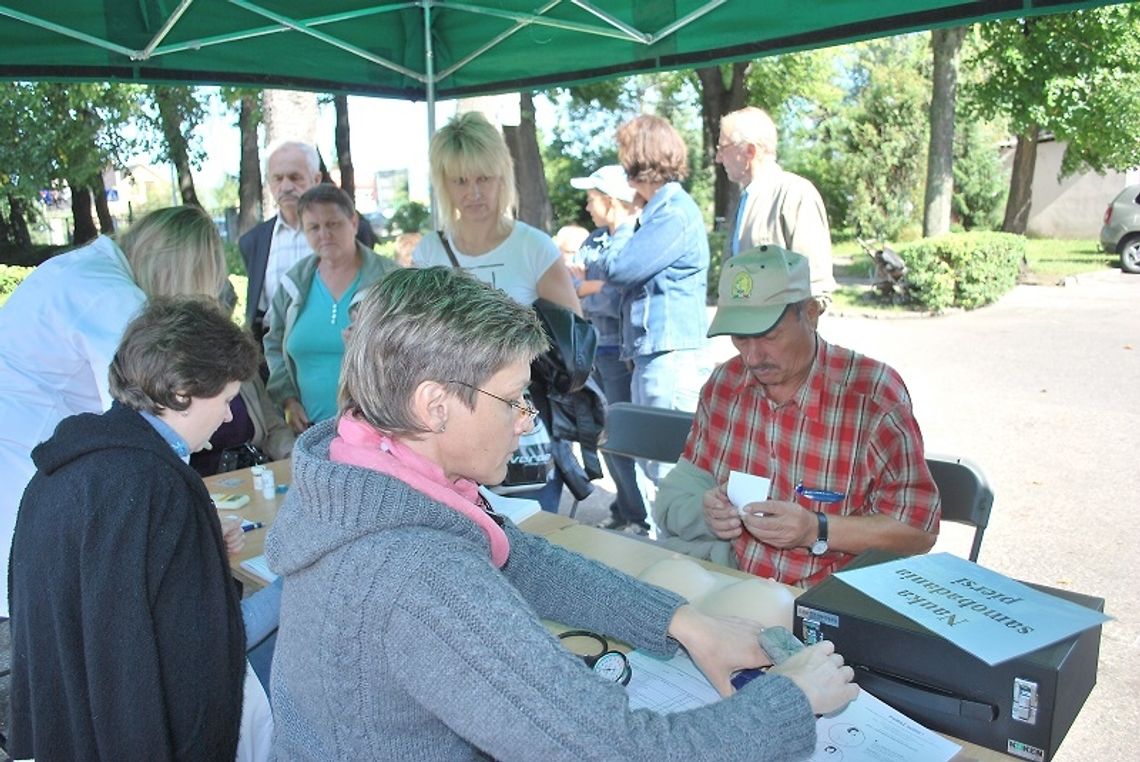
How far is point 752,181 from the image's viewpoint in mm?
4754

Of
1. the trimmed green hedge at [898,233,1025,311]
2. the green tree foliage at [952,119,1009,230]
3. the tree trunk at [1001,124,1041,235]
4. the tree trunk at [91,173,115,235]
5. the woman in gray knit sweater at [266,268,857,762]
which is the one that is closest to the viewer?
the woman in gray knit sweater at [266,268,857,762]

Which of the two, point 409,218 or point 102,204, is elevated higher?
point 102,204

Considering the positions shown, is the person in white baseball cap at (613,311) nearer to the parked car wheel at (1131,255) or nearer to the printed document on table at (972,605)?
the printed document on table at (972,605)

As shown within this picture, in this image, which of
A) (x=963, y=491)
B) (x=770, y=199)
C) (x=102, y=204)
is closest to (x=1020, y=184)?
(x=770, y=199)

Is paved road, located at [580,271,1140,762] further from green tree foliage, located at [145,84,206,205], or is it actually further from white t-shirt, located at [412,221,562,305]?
green tree foliage, located at [145,84,206,205]

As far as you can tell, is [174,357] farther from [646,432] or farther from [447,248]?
[646,432]

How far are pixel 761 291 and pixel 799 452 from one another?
443 millimetres

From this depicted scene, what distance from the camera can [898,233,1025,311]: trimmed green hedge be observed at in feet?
40.7

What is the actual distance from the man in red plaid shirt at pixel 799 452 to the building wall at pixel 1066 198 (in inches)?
977

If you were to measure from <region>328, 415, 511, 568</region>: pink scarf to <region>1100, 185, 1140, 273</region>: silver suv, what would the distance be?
705 inches

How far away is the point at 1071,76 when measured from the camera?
13578 millimetres

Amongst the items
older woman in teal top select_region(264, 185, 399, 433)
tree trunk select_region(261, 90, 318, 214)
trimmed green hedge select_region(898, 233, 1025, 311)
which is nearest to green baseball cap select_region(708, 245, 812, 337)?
older woman in teal top select_region(264, 185, 399, 433)

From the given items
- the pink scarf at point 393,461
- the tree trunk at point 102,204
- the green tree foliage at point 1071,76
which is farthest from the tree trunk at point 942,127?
the tree trunk at point 102,204

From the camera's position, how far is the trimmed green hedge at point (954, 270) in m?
12.4
